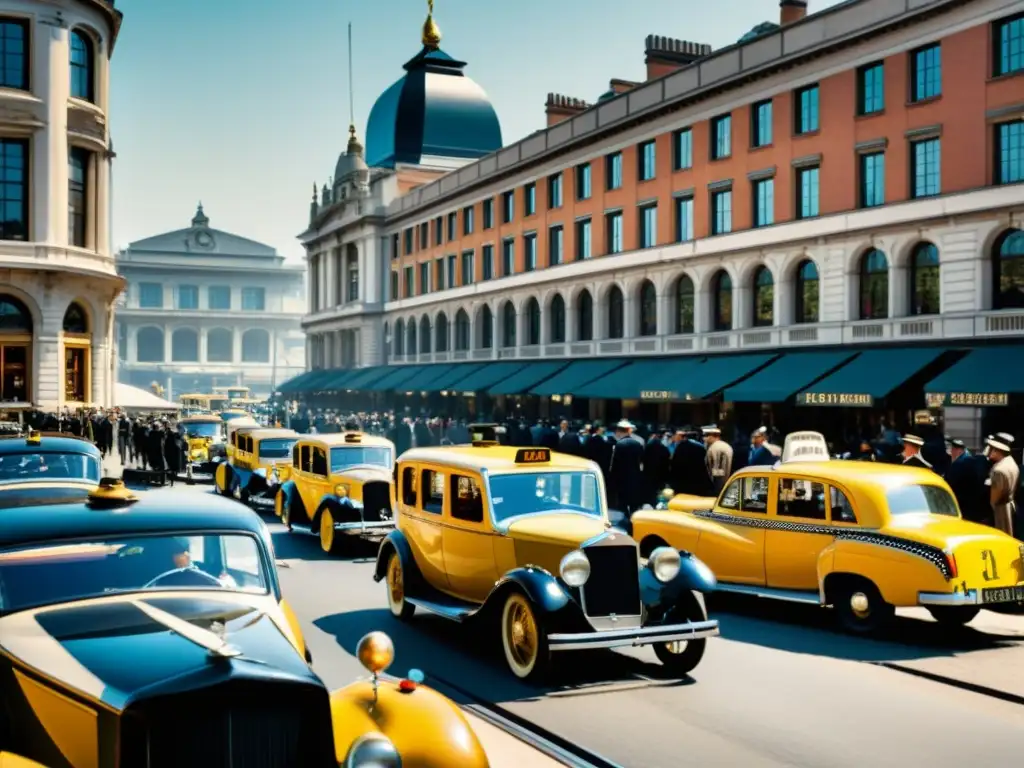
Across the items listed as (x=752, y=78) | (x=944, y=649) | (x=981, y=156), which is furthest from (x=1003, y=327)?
(x=944, y=649)

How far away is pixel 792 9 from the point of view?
36.7 meters

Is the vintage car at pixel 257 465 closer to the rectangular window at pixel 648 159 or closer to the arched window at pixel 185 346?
the rectangular window at pixel 648 159

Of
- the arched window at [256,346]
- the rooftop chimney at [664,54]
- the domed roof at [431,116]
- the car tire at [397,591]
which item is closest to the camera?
the car tire at [397,591]

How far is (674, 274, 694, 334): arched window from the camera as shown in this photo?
134 feet

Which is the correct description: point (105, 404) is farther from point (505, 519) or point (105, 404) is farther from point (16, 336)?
point (505, 519)

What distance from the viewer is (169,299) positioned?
138 meters

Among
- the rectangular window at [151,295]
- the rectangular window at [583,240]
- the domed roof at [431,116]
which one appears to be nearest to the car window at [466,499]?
the rectangular window at [583,240]

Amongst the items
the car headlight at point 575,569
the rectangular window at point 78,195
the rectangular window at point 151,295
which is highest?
the rectangular window at point 151,295

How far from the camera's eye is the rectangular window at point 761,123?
119 feet

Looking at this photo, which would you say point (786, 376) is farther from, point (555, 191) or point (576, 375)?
point (555, 191)

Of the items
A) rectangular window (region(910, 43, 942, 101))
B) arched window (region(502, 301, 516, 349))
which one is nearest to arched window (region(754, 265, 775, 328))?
rectangular window (region(910, 43, 942, 101))

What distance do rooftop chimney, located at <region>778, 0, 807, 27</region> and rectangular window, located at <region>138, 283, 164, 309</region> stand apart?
114157 millimetres

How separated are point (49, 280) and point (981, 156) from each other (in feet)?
114

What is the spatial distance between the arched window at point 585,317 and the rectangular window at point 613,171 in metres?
5.09
